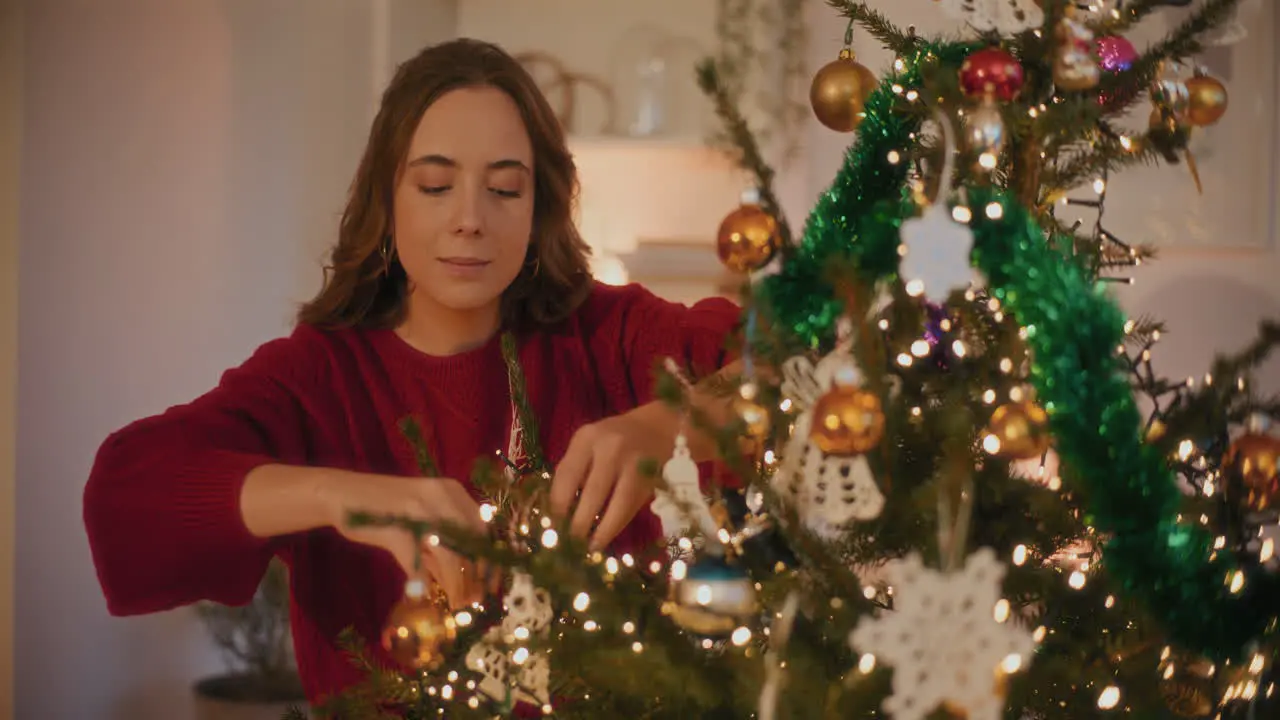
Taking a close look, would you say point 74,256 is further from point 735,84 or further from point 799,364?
point 799,364

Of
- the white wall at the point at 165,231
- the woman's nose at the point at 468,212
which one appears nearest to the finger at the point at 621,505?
the woman's nose at the point at 468,212

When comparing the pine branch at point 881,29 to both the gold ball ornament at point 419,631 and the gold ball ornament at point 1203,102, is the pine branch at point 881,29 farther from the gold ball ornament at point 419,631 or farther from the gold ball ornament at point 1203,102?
the gold ball ornament at point 419,631

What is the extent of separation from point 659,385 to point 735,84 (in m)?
2.07

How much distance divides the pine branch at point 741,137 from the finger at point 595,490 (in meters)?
0.19

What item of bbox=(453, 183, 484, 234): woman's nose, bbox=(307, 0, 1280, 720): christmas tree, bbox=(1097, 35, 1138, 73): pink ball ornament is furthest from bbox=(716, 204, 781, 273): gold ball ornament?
bbox=(453, 183, 484, 234): woman's nose

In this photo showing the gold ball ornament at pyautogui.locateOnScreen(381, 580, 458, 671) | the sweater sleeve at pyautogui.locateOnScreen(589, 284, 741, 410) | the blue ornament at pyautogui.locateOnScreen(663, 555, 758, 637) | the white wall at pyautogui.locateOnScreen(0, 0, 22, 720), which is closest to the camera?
the blue ornament at pyautogui.locateOnScreen(663, 555, 758, 637)

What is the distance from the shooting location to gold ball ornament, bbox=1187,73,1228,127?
2.41 ft

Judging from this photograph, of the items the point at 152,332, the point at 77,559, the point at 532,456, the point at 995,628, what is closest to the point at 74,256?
the point at 152,332

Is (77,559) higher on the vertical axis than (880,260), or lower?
lower

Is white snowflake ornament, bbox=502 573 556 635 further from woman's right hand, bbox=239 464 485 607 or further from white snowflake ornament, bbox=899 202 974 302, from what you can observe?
white snowflake ornament, bbox=899 202 974 302

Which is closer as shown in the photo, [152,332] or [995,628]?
[995,628]

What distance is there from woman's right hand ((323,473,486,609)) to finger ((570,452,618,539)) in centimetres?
6

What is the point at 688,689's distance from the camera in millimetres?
580

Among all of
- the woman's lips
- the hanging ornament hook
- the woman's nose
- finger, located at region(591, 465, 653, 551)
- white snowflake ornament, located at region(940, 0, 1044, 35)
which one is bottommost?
finger, located at region(591, 465, 653, 551)
